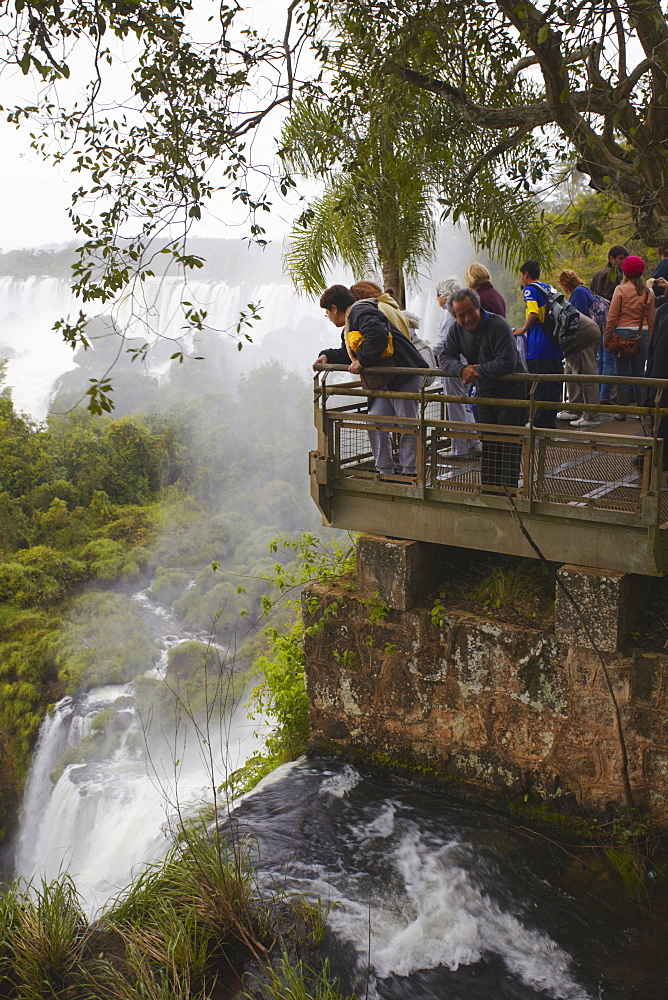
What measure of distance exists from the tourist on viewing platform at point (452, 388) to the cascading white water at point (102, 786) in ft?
18.3

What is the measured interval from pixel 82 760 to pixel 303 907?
45.7ft

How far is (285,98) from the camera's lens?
562 cm

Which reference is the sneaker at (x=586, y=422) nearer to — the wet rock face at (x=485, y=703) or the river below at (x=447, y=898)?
the wet rock face at (x=485, y=703)

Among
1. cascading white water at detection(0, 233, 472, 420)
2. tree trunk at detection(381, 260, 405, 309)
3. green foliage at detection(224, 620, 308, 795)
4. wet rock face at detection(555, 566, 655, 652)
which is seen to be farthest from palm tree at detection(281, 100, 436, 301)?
cascading white water at detection(0, 233, 472, 420)

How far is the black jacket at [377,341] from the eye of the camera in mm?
6238

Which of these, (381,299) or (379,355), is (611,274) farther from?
(379,355)

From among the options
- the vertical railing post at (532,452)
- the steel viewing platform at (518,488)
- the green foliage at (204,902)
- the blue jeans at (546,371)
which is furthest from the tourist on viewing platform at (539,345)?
the green foliage at (204,902)

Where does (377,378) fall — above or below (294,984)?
above

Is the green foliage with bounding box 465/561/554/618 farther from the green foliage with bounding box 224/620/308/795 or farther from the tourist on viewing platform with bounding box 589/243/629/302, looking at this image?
the tourist on viewing platform with bounding box 589/243/629/302

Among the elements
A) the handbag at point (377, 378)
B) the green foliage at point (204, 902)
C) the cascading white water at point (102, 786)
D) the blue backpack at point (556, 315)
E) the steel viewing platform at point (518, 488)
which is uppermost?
the blue backpack at point (556, 315)

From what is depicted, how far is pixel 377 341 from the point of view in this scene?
6258 mm

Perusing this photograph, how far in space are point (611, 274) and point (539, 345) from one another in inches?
69.7

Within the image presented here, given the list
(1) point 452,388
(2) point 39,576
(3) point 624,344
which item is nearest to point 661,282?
(3) point 624,344

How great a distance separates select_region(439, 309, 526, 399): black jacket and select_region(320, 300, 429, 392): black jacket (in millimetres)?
311
